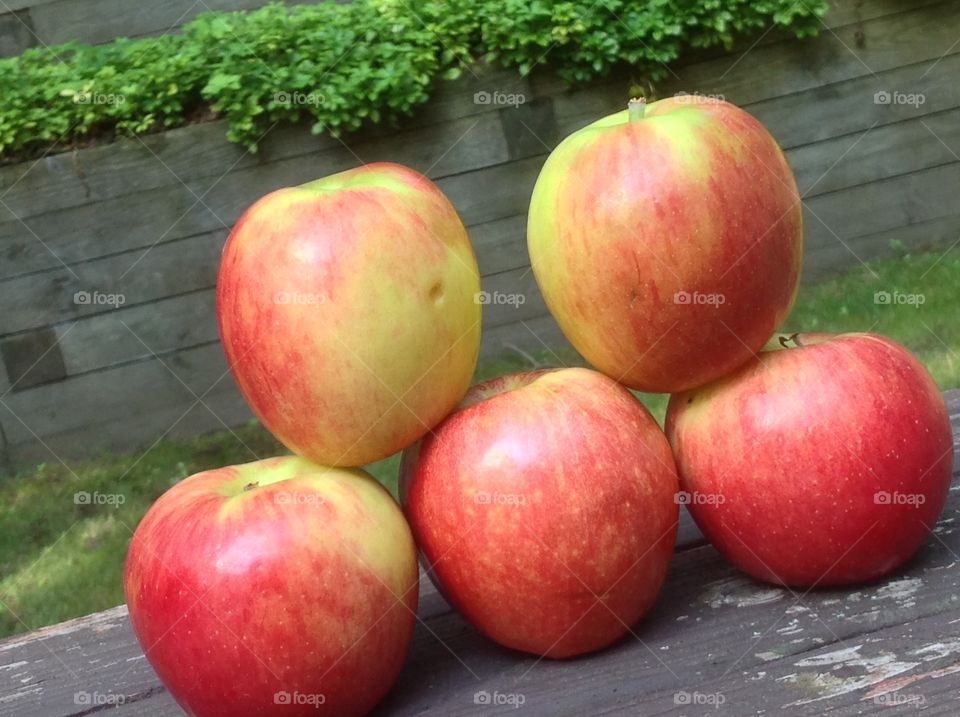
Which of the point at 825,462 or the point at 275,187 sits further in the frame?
the point at 275,187

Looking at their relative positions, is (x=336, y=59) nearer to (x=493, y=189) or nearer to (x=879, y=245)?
(x=493, y=189)

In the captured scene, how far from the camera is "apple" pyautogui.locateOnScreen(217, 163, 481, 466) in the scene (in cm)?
125

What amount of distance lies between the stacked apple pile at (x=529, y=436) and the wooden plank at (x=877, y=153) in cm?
230

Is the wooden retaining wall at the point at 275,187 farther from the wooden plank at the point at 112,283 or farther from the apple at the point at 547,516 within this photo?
the apple at the point at 547,516

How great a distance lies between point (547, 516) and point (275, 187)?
2.25 metres

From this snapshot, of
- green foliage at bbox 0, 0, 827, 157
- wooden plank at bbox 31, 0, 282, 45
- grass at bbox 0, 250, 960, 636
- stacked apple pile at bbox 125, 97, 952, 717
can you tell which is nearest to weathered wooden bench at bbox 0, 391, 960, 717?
stacked apple pile at bbox 125, 97, 952, 717

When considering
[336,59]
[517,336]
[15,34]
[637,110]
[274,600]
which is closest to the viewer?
[274,600]

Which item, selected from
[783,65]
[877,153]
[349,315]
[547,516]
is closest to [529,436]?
[547,516]

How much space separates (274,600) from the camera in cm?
118

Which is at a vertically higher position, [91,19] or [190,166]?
[91,19]

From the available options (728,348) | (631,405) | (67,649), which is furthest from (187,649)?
(728,348)

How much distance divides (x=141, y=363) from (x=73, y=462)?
35 cm

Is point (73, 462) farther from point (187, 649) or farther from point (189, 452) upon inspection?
point (187, 649)

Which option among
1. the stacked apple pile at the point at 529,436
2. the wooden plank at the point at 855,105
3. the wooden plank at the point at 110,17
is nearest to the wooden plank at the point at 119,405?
the wooden plank at the point at 110,17
